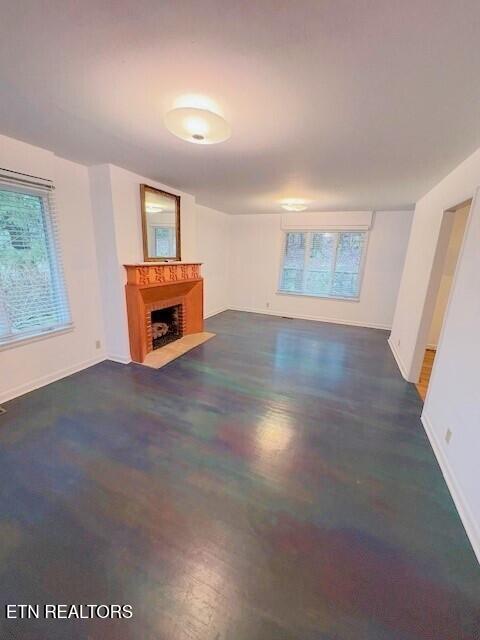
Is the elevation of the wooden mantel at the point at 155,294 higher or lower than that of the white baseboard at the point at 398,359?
higher

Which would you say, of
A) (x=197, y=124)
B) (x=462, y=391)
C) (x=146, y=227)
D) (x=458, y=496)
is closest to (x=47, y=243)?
(x=146, y=227)

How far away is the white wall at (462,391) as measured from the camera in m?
1.53

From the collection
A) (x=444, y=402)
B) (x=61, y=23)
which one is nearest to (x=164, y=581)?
(x=444, y=402)

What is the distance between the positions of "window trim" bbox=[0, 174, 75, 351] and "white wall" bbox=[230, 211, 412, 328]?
4.17 metres

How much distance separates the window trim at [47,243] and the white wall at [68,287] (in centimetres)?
5

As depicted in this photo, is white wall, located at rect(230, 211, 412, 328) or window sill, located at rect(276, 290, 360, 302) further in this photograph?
window sill, located at rect(276, 290, 360, 302)

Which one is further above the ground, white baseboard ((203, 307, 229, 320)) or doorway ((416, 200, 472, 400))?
doorway ((416, 200, 472, 400))

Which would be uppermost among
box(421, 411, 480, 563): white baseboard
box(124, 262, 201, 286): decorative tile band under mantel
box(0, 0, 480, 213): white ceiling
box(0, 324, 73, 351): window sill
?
box(0, 0, 480, 213): white ceiling

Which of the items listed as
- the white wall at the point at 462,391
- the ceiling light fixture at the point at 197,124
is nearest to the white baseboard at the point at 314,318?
the white wall at the point at 462,391

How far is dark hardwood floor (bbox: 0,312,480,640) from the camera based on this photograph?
110 centimetres

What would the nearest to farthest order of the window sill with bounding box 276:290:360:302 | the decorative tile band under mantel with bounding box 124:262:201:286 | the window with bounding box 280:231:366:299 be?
the decorative tile band under mantel with bounding box 124:262:201:286
the window with bounding box 280:231:366:299
the window sill with bounding box 276:290:360:302

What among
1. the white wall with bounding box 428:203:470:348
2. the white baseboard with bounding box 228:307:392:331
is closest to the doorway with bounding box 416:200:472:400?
the white wall with bounding box 428:203:470:348

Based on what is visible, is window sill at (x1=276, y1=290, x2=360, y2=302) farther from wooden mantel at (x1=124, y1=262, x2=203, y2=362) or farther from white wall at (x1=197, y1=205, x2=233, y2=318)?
wooden mantel at (x1=124, y1=262, x2=203, y2=362)

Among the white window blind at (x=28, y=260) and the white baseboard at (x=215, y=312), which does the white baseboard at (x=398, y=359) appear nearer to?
the white baseboard at (x=215, y=312)
